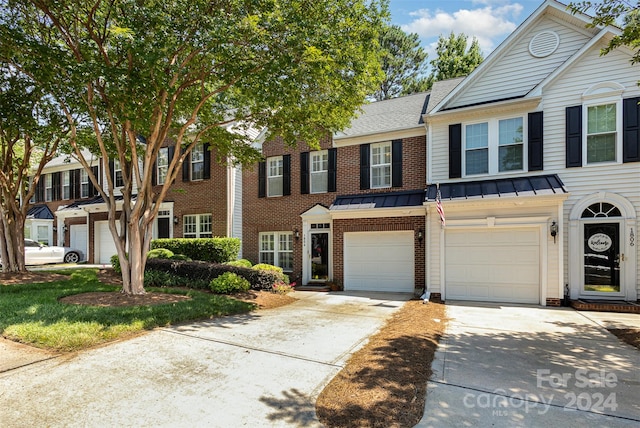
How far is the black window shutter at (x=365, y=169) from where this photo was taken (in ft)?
40.3

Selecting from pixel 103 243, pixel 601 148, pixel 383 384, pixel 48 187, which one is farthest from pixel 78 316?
pixel 48 187

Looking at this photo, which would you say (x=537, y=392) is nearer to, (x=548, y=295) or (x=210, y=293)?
(x=548, y=295)

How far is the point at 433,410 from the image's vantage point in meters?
3.41

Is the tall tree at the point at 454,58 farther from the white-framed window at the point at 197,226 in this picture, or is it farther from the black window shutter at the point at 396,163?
the white-framed window at the point at 197,226

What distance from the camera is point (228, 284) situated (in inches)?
368

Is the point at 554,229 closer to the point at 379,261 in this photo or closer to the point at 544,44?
the point at 379,261

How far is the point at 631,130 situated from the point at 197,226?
15489 millimetres

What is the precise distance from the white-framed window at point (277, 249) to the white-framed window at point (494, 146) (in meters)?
7.09

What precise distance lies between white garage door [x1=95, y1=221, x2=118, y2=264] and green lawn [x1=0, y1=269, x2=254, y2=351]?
10011 mm

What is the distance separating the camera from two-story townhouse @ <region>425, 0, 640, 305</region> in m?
8.84

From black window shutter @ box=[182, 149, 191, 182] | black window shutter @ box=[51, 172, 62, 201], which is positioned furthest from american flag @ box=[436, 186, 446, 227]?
black window shutter @ box=[51, 172, 62, 201]

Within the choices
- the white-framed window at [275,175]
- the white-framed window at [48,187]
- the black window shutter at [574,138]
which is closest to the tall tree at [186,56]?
the white-framed window at [275,175]

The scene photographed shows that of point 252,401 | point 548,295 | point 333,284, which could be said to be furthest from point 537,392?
point 333,284

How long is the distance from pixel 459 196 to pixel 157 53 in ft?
27.1
